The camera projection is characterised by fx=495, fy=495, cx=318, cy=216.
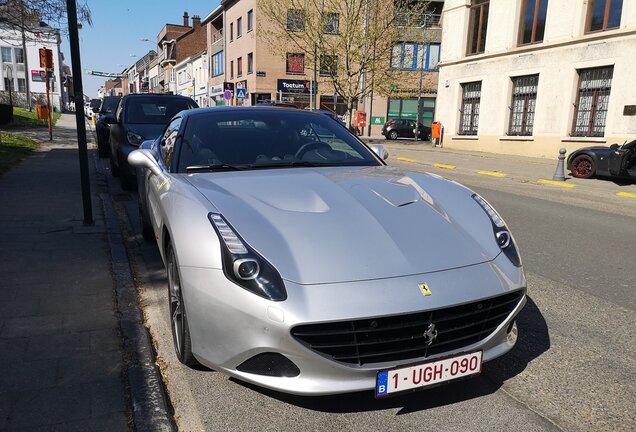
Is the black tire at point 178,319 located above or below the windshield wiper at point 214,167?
below

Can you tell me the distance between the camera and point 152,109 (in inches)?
366

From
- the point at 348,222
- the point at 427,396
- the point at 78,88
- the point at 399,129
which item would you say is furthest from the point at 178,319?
the point at 399,129

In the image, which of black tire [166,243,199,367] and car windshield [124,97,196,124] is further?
car windshield [124,97,196,124]

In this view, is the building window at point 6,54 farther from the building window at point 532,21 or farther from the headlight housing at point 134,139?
the headlight housing at point 134,139

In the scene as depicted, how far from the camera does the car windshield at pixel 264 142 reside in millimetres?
3613

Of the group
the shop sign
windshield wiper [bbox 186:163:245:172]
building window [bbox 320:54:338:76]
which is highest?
building window [bbox 320:54:338:76]

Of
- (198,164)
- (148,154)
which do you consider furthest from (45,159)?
(198,164)

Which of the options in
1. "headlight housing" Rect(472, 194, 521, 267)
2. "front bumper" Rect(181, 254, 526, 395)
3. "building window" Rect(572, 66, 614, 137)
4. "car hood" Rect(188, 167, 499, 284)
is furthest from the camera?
"building window" Rect(572, 66, 614, 137)

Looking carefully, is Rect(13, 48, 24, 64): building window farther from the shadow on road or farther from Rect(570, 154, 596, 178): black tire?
the shadow on road

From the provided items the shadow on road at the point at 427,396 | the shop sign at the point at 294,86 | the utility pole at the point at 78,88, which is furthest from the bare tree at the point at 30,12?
the shop sign at the point at 294,86

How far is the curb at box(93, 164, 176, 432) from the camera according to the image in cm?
245

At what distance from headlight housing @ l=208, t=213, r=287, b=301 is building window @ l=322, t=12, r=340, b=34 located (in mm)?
27665

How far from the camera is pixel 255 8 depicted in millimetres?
40344

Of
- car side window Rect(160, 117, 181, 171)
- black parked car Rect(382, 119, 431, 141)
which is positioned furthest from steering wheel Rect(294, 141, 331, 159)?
black parked car Rect(382, 119, 431, 141)
